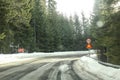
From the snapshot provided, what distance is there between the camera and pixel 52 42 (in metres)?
74.1

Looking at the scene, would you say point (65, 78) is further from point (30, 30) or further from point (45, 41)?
point (45, 41)

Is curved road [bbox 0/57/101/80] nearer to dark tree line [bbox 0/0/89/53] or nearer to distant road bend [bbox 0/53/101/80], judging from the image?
distant road bend [bbox 0/53/101/80]

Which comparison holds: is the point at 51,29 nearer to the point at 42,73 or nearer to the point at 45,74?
the point at 42,73

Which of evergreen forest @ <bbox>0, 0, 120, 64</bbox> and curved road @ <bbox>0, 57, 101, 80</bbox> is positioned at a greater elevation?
evergreen forest @ <bbox>0, 0, 120, 64</bbox>

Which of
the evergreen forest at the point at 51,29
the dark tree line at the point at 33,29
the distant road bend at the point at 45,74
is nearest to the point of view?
the distant road bend at the point at 45,74

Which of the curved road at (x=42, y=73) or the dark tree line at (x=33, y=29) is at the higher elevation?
the dark tree line at (x=33, y=29)

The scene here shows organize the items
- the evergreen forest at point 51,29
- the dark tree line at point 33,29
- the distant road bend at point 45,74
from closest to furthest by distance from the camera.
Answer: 1. the distant road bend at point 45,74
2. the evergreen forest at point 51,29
3. the dark tree line at point 33,29

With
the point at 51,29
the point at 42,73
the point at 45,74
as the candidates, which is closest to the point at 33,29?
the point at 51,29

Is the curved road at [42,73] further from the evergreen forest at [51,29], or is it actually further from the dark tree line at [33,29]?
the dark tree line at [33,29]

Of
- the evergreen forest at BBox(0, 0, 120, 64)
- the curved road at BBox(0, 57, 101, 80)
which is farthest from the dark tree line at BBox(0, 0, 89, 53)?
the curved road at BBox(0, 57, 101, 80)

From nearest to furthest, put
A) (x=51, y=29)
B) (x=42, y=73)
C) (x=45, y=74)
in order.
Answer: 1. (x=45, y=74)
2. (x=42, y=73)
3. (x=51, y=29)

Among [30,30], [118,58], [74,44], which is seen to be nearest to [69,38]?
[74,44]

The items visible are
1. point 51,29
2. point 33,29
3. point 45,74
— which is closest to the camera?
point 45,74

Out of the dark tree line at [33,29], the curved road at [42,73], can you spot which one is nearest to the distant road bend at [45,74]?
the curved road at [42,73]
